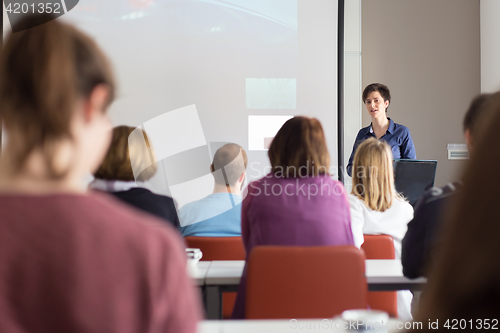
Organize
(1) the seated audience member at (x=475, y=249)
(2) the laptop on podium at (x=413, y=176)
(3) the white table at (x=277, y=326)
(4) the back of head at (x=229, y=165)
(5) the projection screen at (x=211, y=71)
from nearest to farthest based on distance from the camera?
1. (1) the seated audience member at (x=475, y=249)
2. (3) the white table at (x=277, y=326)
3. (4) the back of head at (x=229, y=165)
4. (2) the laptop on podium at (x=413, y=176)
5. (5) the projection screen at (x=211, y=71)

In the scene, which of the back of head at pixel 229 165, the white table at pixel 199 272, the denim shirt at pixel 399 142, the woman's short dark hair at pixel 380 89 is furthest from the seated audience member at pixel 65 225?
the woman's short dark hair at pixel 380 89

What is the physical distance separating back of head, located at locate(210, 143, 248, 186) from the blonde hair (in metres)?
0.69

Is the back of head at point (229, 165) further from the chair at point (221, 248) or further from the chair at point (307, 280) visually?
the chair at point (307, 280)

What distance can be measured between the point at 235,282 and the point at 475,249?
1394mm

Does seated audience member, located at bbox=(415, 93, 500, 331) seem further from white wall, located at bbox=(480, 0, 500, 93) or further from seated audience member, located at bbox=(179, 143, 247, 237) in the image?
white wall, located at bbox=(480, 0, 500, 93)

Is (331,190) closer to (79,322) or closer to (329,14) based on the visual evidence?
(79,322)

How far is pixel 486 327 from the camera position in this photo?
0.38 m

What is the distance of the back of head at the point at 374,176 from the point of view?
227 centimetres

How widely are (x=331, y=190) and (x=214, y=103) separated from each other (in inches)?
106

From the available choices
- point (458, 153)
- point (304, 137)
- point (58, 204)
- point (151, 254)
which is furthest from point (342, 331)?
point (458, 153)

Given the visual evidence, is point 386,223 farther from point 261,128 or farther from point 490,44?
point 490,44

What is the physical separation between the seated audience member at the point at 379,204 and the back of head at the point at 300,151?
52 cm

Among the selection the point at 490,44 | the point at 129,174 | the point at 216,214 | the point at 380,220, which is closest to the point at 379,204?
the point at 380,220

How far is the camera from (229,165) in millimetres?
2590
